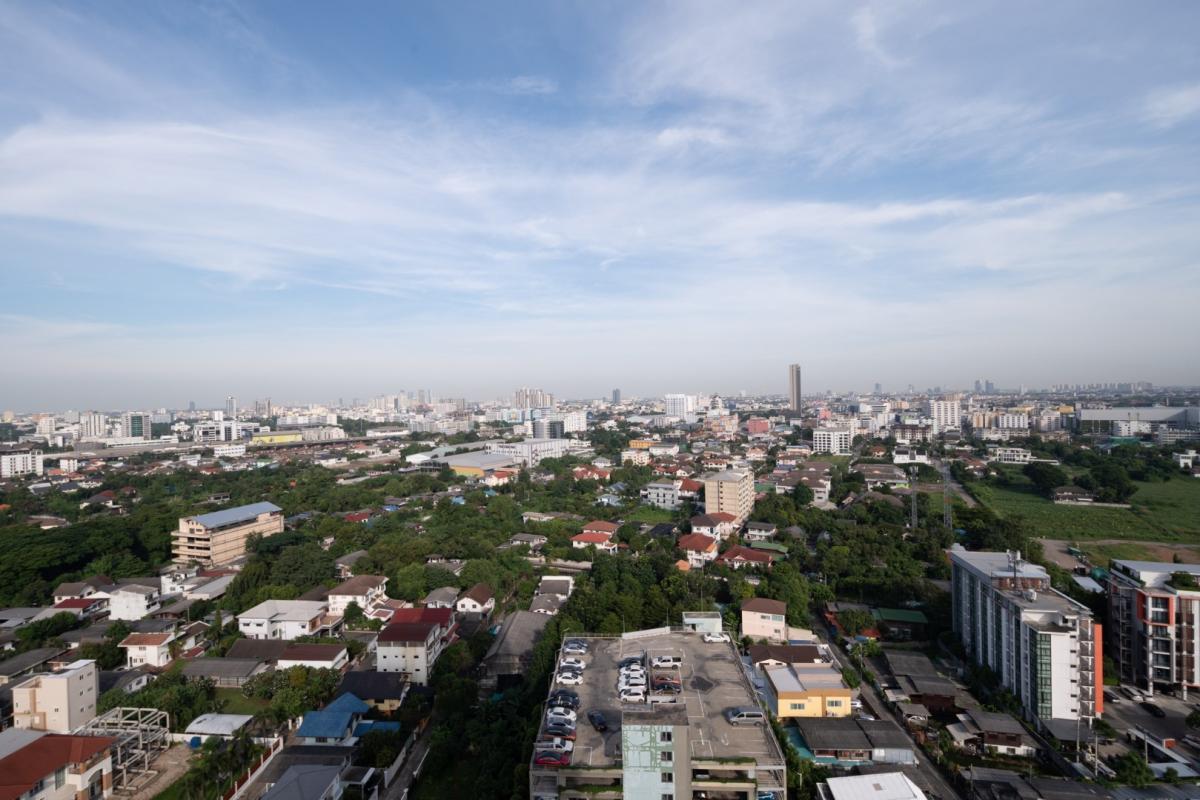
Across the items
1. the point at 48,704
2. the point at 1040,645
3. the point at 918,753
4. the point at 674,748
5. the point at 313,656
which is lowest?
the point at 918,753

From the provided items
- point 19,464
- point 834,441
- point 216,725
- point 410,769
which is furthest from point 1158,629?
point 19,464

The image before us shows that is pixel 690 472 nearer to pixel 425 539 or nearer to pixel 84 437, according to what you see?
pixel 425 539

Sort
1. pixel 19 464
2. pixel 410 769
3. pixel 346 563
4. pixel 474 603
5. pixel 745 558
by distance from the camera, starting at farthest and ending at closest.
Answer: pixel 19 464
pixel 745 558
pixel 346 563
pixel 474 603
pixel 410 769

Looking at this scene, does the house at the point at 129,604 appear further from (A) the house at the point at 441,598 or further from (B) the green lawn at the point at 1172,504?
(B) the green lawn at the point at 1172,504

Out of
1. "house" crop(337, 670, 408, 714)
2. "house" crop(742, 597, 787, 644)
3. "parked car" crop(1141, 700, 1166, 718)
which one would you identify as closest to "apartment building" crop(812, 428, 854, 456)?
"house" crop(742, 597, 787, 644)

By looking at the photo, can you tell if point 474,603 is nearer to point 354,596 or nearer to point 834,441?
point 354,596

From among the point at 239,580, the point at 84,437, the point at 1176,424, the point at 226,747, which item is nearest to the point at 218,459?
the point at 84,437

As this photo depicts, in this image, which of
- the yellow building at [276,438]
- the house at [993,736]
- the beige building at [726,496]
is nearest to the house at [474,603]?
the house at [993,736]
